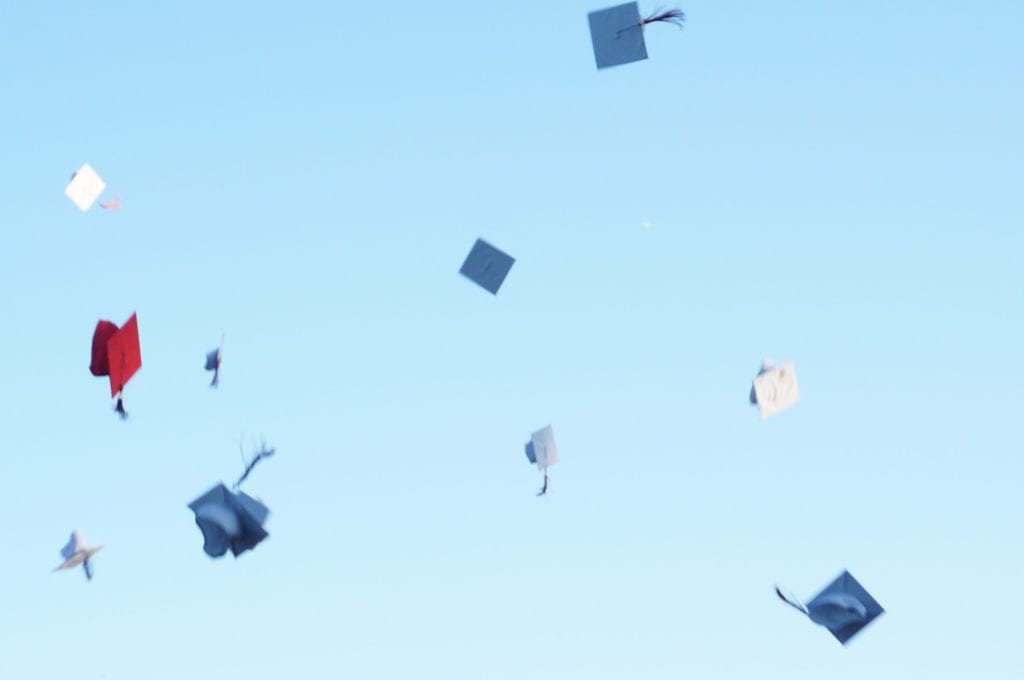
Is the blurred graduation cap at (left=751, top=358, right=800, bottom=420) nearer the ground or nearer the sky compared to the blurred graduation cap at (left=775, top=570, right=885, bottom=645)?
nearer the sky

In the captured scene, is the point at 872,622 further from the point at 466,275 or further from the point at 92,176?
the point at 92,176

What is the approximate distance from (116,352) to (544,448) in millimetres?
→ 3200

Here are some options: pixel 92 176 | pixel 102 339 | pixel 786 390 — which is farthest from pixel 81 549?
pixel 786 390

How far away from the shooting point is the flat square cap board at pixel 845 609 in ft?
42.3

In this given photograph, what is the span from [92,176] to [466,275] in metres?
2.65

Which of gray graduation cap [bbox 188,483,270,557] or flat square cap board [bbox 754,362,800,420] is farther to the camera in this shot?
flat square cap board [bbox 754,362,800,420]

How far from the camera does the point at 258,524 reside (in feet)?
39.1

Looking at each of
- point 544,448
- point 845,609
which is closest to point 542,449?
point 544,448

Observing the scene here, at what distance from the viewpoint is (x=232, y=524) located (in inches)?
468

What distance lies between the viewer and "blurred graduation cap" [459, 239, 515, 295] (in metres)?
14.1

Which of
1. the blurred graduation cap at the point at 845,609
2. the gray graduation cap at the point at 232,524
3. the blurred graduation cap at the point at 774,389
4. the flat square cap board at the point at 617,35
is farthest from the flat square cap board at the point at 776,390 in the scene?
the gray graduation cap at the point at 232,524

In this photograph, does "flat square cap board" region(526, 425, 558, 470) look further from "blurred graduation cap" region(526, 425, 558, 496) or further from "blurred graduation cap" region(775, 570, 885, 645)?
"blurred graduation cap" region(775, 570, 885, 645)

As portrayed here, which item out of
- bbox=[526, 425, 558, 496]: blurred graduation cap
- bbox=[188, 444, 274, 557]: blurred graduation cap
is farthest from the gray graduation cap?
bbox=[526, 425, 558, 496]: blurred graduation cap

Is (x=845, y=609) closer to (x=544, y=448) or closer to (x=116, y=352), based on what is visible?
(x=544, y=448)
